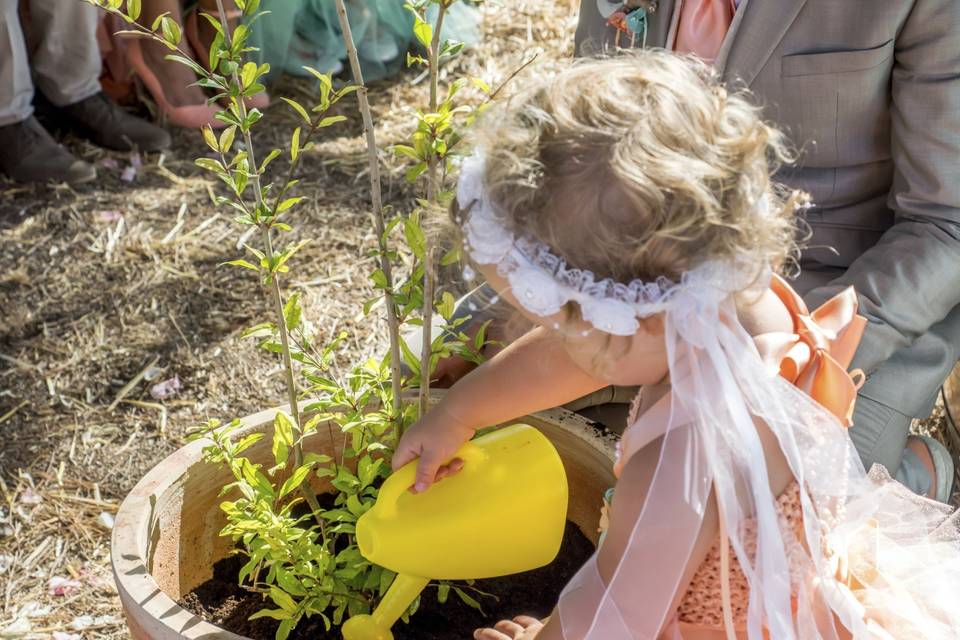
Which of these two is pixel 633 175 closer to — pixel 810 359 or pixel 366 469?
pixel 810 359

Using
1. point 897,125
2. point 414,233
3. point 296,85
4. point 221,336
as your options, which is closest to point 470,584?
point 414,233

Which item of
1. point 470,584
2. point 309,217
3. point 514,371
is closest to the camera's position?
point 514,371

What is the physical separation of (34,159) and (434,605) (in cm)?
181

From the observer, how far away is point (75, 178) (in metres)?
2.60

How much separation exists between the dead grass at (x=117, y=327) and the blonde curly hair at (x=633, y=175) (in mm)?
1085

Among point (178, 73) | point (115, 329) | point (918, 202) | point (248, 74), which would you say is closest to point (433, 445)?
point (248, 74)

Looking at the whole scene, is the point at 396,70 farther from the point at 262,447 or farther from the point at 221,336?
the point at 262,447

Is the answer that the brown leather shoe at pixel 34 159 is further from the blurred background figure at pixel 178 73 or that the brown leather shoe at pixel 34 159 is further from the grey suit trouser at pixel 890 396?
the grey suit trouser at pixel 890 396

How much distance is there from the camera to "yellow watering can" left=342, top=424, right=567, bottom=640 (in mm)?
1078

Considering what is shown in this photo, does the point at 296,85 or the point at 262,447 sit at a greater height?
the point at 262,447

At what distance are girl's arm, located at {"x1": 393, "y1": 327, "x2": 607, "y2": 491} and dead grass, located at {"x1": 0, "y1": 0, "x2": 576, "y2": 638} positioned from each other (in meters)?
0.74

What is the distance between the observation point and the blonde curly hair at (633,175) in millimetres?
838

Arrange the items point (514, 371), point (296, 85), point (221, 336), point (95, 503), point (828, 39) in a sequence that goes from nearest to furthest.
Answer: point (514, 371) < point (828, 39) < point (95, 503) < point (221, 336) < point (296, 85)

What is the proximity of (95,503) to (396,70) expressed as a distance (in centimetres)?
175
